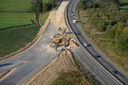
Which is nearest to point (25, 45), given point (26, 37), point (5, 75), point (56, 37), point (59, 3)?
point (26, 37)

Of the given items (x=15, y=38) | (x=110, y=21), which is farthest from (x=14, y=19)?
(x=110, y=21)

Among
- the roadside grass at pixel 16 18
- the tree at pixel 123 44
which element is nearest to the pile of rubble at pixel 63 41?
the tree at pixel 123 44

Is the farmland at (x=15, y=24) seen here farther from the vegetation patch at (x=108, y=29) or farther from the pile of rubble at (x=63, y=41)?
the vegetation patch at (x=108, y=29)

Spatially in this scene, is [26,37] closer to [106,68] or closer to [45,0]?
[106,68]

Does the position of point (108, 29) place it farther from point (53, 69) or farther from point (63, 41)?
point (53, 69)

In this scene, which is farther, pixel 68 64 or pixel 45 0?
pixel 45 0

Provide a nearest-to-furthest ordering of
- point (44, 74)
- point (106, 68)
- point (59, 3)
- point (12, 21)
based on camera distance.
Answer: point (44, 74) → point (106, 68) → point (12, 21) → point (59, 3)
